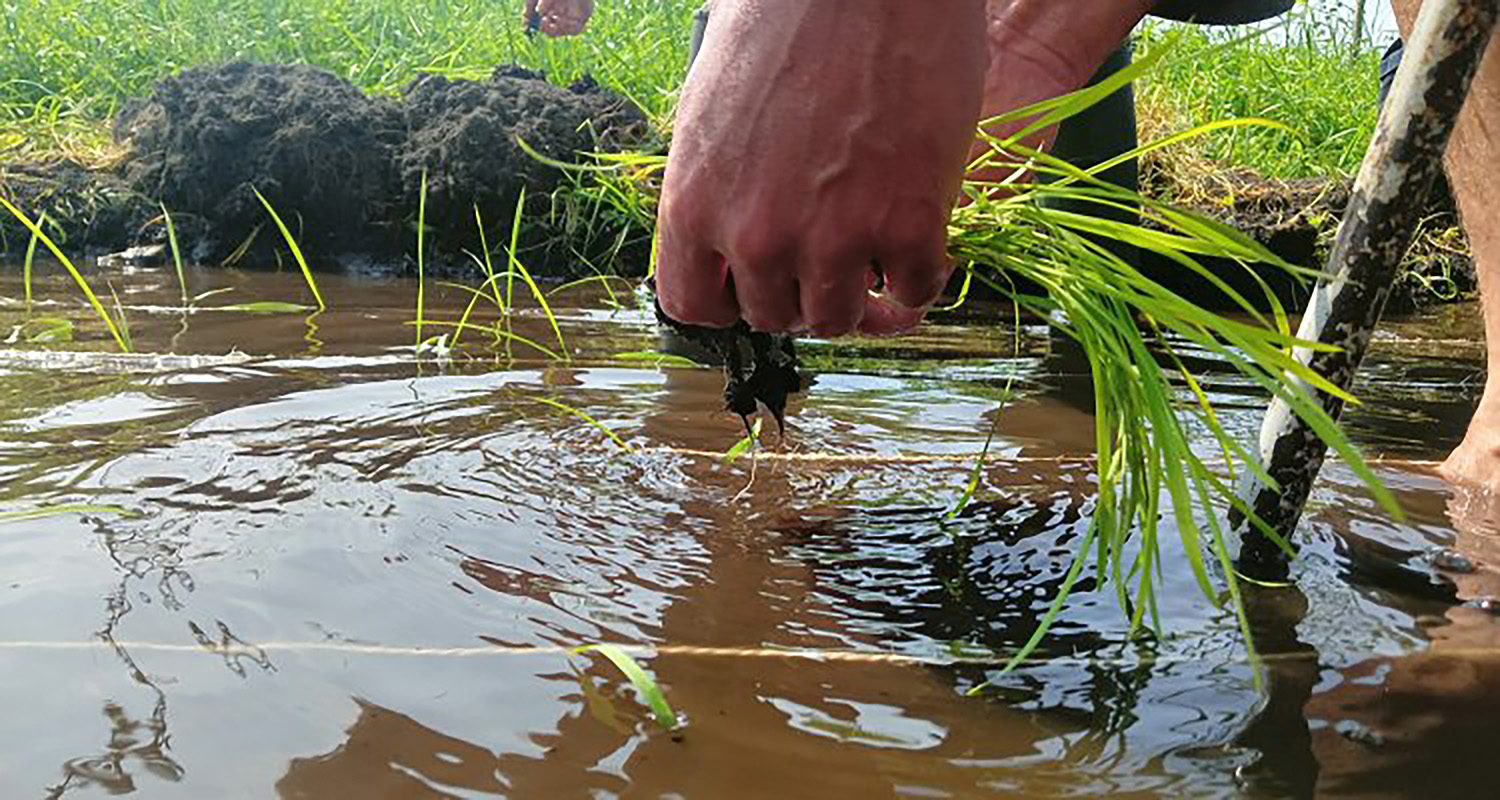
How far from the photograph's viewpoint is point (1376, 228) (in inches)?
54.5

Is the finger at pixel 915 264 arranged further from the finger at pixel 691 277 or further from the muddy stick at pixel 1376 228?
the muddy stick at pixel 1376 228

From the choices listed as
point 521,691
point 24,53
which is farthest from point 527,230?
point 521,691

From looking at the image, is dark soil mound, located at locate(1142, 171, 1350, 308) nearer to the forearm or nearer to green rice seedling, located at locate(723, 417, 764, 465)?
the forearm

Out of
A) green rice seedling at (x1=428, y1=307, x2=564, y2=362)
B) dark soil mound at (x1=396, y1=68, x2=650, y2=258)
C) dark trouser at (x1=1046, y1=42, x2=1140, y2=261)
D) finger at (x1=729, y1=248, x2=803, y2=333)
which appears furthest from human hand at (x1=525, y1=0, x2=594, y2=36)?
finger at (x1=729, y1=248, x2=803, y2=333)

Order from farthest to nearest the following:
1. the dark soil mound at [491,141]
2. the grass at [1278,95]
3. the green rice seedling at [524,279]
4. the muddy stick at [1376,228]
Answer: the grass at [1278,95] → the dark soil mound at [491,141] → the green rice seedling at [524,279] → the muddy stick at [1376,228]

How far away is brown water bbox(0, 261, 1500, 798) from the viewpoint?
40.2 inches

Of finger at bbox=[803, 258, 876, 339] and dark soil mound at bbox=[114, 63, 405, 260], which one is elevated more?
dark soil mound at bbox=[114, 63, 405, 260]

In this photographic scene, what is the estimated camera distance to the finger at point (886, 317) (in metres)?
1.24

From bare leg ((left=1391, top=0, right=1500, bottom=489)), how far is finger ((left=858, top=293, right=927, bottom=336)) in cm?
101

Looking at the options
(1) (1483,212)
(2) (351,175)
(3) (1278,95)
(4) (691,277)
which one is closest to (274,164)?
(2) (351,175)

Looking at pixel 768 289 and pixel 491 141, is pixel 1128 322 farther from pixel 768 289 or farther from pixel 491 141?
pixel 491 141

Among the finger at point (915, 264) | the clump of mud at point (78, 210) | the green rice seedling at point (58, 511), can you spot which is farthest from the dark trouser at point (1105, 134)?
the clump of mud at point (78, 210)

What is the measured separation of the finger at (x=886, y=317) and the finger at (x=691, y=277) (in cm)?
14

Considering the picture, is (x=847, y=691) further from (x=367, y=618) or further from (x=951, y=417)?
(x=951, y=417)
